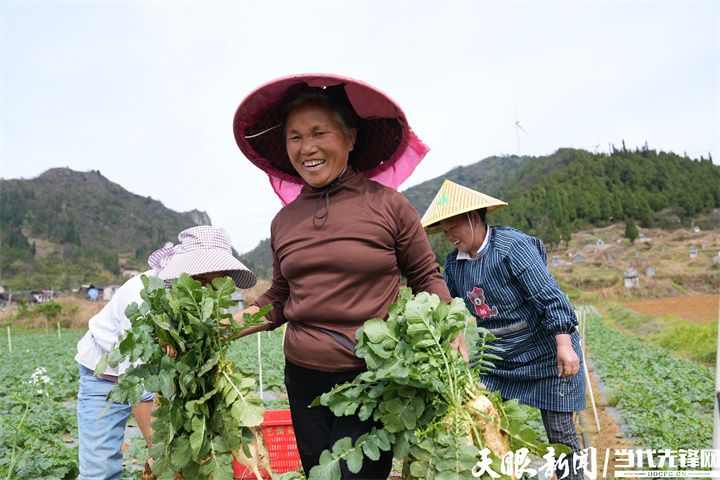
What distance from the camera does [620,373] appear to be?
7.94m

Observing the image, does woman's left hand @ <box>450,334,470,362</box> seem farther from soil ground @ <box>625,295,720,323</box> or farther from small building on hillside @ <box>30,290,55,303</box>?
small building on hillside @ <box>30,290,55,303</box>

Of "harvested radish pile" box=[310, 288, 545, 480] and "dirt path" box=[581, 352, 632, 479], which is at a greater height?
"harvested radish pile" box=[310, 288, 545, 480]

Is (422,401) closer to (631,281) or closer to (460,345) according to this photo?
(460,345)

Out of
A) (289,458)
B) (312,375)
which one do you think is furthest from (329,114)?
(289,458)

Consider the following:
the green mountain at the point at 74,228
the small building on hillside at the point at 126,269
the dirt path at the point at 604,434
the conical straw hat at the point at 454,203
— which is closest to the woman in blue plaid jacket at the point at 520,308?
the conical straw hat at the point at 454,203

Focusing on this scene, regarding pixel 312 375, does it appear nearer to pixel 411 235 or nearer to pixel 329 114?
pixel 411 235

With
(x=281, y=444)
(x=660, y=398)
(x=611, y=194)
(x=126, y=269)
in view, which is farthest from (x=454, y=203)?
(x=611, y=194)

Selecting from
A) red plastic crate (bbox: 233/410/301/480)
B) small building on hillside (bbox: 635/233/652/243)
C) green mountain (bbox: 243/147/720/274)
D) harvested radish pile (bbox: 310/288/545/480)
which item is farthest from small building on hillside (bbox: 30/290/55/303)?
small building on hillside (bbox: 635/233/652/243)

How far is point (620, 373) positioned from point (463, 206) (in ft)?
21.8

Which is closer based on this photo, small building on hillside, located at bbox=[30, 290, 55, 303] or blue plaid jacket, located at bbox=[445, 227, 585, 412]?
blue plaid jacket, located at bbox=[445, 227, 585, 412]

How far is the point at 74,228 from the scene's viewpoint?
86.8 m

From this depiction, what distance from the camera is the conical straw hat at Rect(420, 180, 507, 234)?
260 centimetres

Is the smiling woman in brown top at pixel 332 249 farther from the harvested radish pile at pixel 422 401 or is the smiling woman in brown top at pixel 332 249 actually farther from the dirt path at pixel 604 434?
the dirt path at pixel 604 434

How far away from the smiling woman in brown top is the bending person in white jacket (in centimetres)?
44
